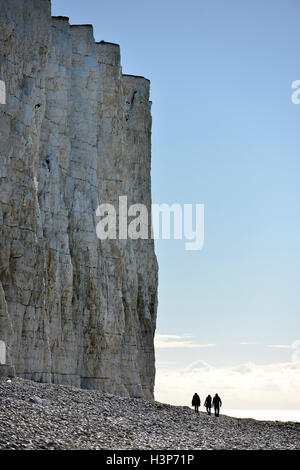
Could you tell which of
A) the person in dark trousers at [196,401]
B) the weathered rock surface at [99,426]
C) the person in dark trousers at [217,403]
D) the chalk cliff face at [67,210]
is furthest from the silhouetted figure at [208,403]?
the weathered rock surface at [99,426]

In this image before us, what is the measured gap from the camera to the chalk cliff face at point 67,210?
3119cm

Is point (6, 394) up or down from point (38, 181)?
down

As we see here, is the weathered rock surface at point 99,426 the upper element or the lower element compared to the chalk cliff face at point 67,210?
lower

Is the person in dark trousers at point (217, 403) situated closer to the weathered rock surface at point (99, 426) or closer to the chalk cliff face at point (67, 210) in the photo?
the chalk cliff face at point (67, 210)

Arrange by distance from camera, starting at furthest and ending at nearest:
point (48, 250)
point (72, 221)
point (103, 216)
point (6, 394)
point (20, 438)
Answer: point (103, 216)
point (72, 221)
point (48, 250)
point (6, 394)
point (20, 438)

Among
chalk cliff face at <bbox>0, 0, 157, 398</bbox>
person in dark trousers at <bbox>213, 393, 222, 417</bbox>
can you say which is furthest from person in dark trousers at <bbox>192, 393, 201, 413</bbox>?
chalk cliff face at <bbox>0, 0, 157, 398</bbox>

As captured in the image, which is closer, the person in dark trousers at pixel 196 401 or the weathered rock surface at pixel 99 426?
the weathered rock surface at pixel 99 426

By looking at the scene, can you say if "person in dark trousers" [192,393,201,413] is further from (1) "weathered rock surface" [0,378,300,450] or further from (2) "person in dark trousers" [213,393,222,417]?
(1) "weathered rock surface" [0,378,300,450]

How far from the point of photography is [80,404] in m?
25.6

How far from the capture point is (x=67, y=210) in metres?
37.2

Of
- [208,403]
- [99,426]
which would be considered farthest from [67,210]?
[99,426]
